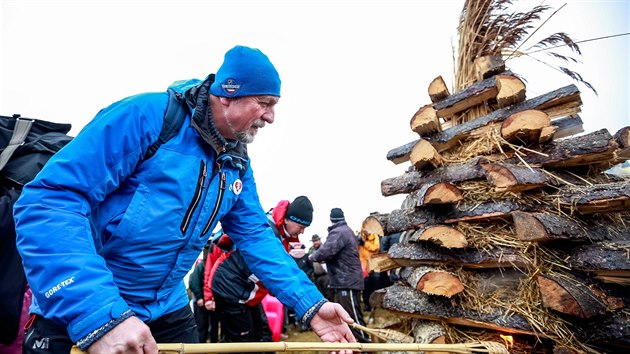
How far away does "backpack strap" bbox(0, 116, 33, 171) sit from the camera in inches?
85.2

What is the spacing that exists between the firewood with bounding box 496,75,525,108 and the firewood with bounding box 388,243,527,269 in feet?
5.32

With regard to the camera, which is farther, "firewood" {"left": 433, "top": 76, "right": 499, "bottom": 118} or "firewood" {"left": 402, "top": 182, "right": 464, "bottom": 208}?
"firewood" {"left": 433, "top": 76, "right": 499, "bottom": 118}

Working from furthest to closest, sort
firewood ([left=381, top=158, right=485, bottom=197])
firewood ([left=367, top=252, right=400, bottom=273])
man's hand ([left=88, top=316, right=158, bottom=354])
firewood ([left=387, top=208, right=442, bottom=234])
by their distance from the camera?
1. firewood ([left=367, top=252, right=400, bottom=273])
2. firewood ([left=387, top=208, right=442, bottom=234])
3. firewood ([left=381, top=158, right=485, bottom=197])
4. man's hand ([left=88, top=316, right=158, bottom=354])

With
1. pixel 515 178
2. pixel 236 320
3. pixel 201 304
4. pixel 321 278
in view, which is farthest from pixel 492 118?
pixel 321 278

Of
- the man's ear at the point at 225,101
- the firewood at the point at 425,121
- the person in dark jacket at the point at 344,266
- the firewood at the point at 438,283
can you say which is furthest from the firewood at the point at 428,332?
the person in dark jacket at the point at 344,266

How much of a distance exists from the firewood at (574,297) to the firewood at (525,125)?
1.29 meters

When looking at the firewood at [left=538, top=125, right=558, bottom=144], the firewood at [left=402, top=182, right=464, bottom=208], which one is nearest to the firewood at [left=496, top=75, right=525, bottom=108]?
the firewood at [left=538, top=125, right=558, bottom=144]

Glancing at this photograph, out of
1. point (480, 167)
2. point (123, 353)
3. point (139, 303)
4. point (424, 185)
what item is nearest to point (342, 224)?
point (424, 185)

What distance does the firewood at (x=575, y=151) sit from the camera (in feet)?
9.48

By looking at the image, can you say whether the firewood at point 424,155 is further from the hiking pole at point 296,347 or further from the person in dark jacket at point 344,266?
the person in dark jacket at point 344,266

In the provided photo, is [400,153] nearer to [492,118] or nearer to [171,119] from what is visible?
[492,118]

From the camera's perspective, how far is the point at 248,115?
213cm

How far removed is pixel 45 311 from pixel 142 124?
889 mm

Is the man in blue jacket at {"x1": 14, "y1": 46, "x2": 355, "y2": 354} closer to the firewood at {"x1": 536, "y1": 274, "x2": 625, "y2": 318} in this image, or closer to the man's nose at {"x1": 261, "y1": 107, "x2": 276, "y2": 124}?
the man's nose at {"x1": 261, "y1": 107, "x2": 276, "y2": 124}
